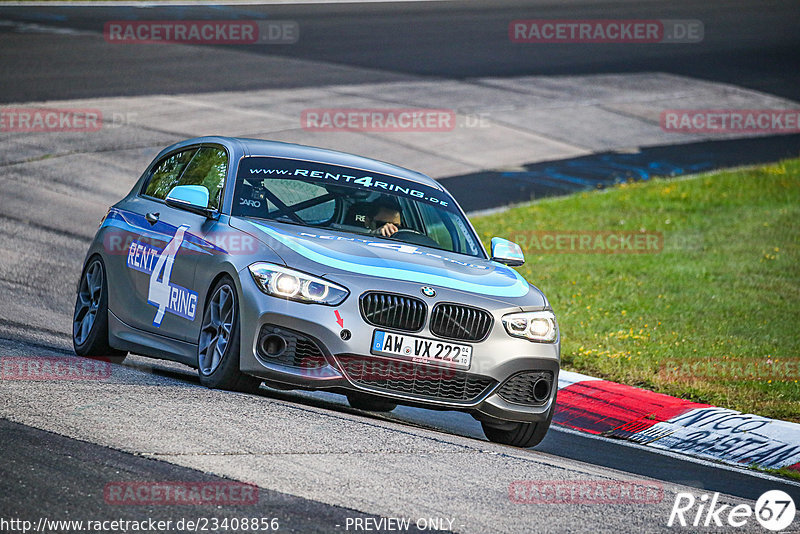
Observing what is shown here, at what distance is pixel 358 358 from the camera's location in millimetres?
7469

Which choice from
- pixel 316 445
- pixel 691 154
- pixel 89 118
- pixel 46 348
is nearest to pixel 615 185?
pixel 691 154

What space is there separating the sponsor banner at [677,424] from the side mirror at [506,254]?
4.83 ft

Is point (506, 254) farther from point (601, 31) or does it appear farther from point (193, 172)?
point (601, 31)

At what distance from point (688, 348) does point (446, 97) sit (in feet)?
50.8

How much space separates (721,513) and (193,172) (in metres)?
4.76

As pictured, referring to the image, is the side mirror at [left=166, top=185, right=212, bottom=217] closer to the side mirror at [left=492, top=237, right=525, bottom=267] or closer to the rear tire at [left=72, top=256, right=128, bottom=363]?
the rear tire at [left=72, top=256, right=128, bottom=363]

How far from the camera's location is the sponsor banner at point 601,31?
36.7 meters

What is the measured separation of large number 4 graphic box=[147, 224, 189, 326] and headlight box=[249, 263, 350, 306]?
1.23 m

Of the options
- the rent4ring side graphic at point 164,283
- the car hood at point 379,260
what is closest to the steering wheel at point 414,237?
the car hood at point 379,260

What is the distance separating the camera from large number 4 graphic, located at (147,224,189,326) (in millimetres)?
8609

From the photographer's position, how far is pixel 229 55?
29984 millimetres

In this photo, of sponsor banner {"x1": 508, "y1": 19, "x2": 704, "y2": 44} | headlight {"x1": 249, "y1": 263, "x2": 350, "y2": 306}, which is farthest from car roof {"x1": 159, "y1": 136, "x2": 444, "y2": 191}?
sponsor banner {"x1": 508, "y1": 19, "x2": 704, "y2": 44}

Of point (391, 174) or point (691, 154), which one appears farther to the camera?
point (691, 154)

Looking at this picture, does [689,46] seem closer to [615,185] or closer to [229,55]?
[229,55]
